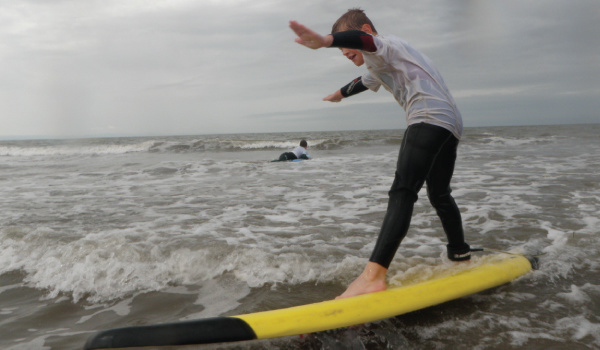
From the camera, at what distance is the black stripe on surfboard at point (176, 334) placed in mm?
1748

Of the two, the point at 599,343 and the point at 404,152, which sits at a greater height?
the point at 404,152

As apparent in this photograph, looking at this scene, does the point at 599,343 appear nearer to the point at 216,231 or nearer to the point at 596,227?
the point at 596,227

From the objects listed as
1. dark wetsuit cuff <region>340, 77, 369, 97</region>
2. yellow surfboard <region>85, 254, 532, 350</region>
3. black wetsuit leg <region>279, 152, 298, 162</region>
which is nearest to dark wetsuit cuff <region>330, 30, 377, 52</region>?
dark wetsuit cuff <region>340, 77, 369, 97</region>

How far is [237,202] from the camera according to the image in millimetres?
5961

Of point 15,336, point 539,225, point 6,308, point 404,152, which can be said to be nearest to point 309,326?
point 404,152

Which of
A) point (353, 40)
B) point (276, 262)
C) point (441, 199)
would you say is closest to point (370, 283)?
point (441, 199)

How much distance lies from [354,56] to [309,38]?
57cm

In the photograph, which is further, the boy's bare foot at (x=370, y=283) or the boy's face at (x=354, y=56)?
the boy's face at (x=354, y=56)

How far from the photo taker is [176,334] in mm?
1783

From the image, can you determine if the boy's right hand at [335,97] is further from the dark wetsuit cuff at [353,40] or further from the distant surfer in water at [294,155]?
the distant surfer in water at [294,155]

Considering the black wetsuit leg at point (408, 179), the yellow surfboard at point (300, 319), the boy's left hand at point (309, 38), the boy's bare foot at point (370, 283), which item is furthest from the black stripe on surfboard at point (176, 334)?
the boy's left hand at point (309, 38)

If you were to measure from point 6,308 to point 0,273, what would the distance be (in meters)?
0.74

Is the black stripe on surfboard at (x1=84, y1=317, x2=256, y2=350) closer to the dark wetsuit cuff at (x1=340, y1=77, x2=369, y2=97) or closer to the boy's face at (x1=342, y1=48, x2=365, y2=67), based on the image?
the boy's face at (x1=342, y1=48, x2=365, y2=67)

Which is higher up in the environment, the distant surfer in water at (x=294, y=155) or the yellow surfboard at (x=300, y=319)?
the distant surfer in water at (x=294, y=155)
